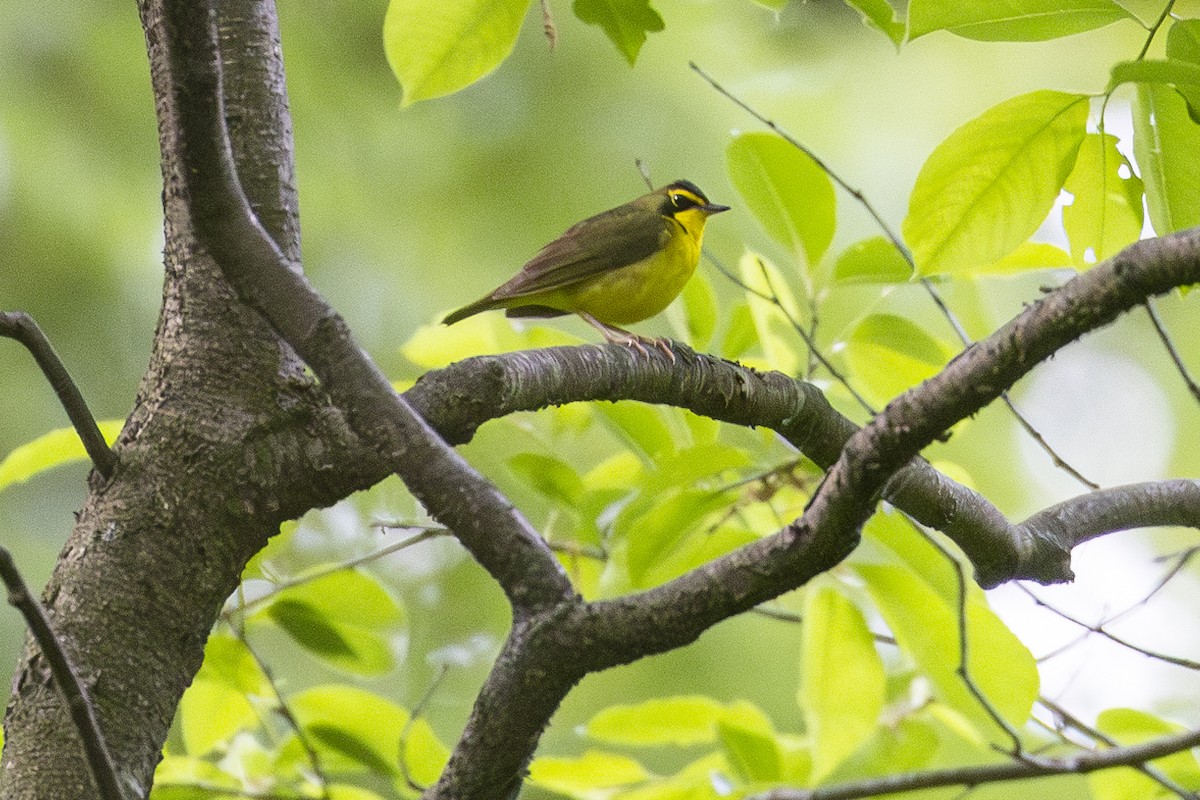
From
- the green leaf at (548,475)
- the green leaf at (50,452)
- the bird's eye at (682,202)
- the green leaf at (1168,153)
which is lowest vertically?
the green leaf at (548,475)

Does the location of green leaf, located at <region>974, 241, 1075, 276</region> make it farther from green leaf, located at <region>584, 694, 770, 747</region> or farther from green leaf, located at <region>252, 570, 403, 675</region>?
green leaf, located at <region>252, 570, 403, 675</region>

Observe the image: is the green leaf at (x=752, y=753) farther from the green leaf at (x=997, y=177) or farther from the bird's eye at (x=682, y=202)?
the bird's eye at (x=682, y=202)

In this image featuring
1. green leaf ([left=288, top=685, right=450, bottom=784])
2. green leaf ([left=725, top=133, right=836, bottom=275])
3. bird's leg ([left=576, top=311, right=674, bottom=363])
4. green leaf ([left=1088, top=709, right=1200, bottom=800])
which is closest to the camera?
bird's leg ([left=576, top=311, right=674, bottom=363])

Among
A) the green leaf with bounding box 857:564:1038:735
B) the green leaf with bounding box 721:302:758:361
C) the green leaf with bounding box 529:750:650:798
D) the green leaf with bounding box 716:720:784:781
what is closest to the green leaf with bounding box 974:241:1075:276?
the green leaf with bounding box 721:302:758:361

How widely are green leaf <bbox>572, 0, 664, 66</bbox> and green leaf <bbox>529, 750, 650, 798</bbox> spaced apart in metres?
1.26

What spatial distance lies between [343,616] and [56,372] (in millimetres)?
915

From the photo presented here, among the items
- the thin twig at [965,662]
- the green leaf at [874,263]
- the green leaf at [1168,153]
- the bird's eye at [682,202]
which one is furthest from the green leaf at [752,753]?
the bird's eye at [682,202]

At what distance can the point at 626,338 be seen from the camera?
2.67m

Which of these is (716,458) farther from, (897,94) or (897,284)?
(897,94)

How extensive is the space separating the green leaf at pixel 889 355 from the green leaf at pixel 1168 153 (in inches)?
25.3

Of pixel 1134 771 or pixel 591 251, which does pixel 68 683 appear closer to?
pixel 1134 771

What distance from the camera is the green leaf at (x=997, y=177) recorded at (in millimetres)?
1378

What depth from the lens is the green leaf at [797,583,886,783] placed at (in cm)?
184

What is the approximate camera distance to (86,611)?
1.36 meters
